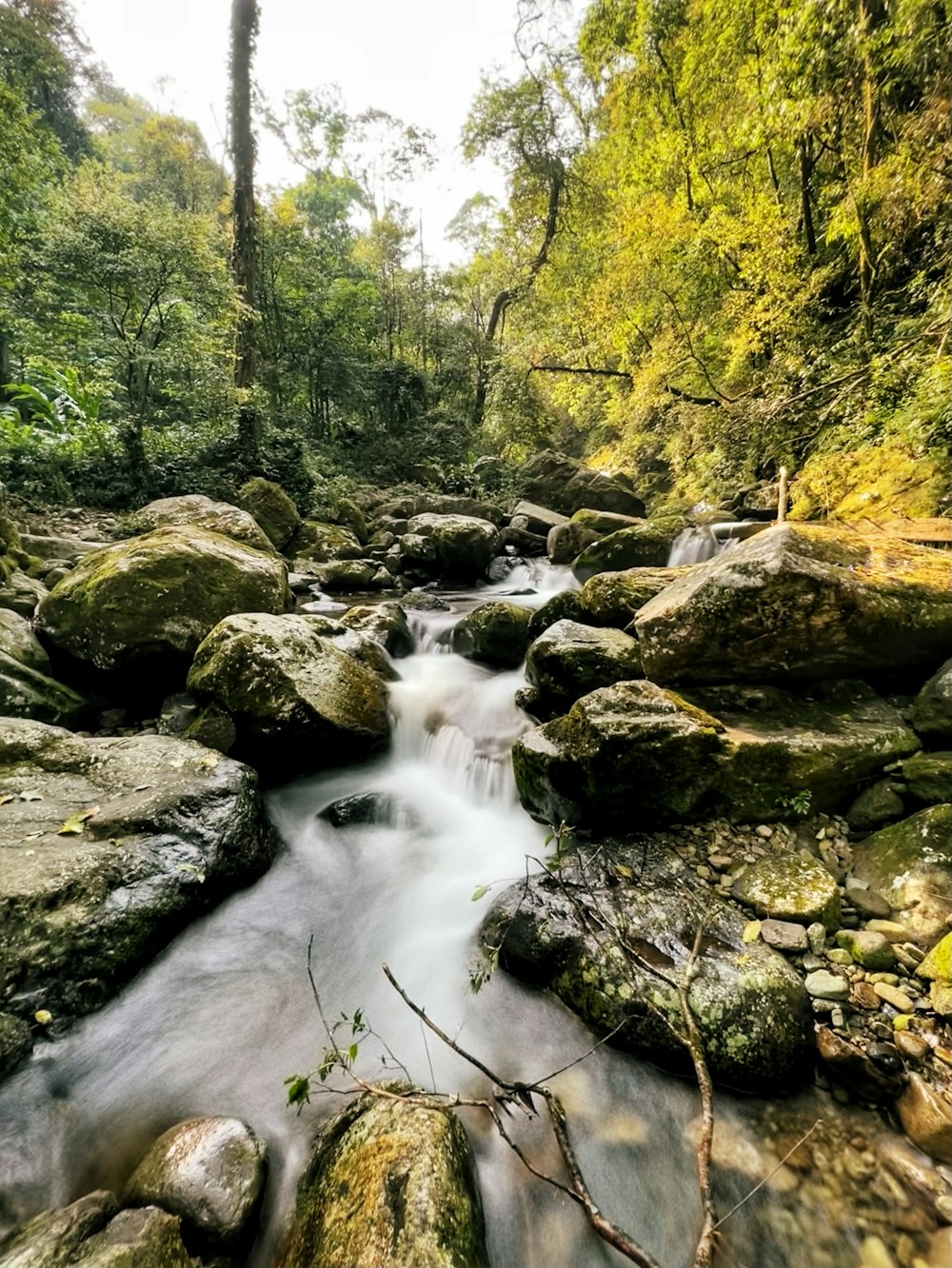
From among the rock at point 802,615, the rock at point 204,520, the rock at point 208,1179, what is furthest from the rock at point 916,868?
the rock at point 204,520

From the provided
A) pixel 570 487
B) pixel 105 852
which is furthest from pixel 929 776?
pixel 570 487

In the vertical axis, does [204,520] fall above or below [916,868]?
above

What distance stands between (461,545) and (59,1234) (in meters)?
9.57

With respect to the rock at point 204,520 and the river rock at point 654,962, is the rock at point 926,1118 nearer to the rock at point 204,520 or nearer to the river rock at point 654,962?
the river rock at point 654,962

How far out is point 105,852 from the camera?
2984 millimetres

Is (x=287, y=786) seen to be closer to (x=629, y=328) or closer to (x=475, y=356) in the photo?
(x=629, y=328)

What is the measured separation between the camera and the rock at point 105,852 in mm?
2568

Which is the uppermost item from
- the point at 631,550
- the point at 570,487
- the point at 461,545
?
the point at 570,487

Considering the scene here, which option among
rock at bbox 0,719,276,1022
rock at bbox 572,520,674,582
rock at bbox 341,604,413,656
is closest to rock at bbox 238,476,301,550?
rock at bbox 341,604,413,656

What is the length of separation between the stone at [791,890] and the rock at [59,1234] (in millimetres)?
3121

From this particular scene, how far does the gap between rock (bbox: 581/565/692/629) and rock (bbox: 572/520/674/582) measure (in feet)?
8.75

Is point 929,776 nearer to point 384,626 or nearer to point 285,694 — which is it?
point 285,694

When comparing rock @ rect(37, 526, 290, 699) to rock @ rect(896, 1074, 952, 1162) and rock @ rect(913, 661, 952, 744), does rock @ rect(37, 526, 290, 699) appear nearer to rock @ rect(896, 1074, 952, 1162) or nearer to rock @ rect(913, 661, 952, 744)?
rock @ rect(896, 1074, 952, 1162)

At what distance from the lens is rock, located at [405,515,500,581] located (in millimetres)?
10406
